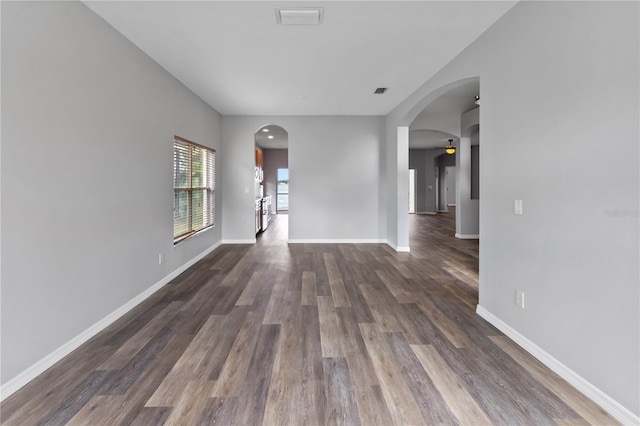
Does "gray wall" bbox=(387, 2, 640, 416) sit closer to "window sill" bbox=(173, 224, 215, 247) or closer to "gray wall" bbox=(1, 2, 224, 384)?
"gray wall" bbox=(1, 2, 224, 384)

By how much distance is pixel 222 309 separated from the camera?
2.86 m

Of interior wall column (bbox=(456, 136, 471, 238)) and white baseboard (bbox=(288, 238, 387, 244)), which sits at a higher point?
interior wall column (bbox=(456, 136, 471, 238))

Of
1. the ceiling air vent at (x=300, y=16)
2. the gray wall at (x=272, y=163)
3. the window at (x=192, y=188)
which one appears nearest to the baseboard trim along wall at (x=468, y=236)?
the window at (x=192, y=188)

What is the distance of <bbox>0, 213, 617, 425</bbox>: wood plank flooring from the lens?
5.03 ft

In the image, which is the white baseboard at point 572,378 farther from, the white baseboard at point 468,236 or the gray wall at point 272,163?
the gray wall at point 272,163

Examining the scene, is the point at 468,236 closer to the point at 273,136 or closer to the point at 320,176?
the point at 320,176

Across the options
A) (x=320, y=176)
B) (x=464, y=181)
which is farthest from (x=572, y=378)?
(x=464, y=181)

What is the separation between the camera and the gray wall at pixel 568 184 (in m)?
1.49

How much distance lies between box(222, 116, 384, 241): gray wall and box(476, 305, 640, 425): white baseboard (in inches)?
150

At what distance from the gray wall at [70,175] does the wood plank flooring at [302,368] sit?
0.34m

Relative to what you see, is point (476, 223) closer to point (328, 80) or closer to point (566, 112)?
point (328, 80)

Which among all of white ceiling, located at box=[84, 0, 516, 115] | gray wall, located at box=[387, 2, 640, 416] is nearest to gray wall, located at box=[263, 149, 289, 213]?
white ceiling, located at box=[84, 0, 516, 115]

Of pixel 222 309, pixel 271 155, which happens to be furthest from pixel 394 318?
pixel 271 155

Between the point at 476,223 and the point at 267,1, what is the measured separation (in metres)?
6.39
